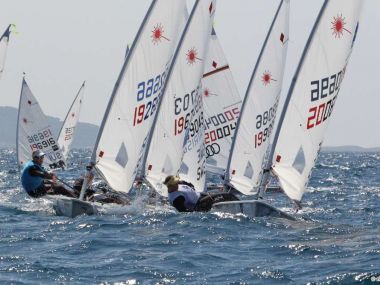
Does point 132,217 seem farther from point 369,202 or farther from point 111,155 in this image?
point 369,202

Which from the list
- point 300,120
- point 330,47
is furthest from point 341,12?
point 300,120

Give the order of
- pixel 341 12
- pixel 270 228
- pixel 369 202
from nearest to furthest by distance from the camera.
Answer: pixel 270 228, pixel 341 12, pixel 369 202

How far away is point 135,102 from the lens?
19.8 meters

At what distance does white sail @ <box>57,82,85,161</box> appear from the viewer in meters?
39.6

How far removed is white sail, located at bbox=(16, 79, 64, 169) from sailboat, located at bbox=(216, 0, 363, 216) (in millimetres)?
15486

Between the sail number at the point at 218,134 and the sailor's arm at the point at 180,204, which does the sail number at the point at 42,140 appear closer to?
the sail number at the point at 218,134

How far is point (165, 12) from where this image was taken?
2009 cm

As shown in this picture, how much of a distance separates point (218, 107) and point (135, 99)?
7766 mm

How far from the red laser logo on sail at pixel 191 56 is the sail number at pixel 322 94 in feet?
14.8

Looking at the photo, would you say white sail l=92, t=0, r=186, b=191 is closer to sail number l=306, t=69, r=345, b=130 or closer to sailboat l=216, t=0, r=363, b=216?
sailboat l=216, t=0, r=363, b=216

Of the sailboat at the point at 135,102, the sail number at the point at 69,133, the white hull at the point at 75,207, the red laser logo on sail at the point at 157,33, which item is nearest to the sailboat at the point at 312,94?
the white hull at the point at 75,207

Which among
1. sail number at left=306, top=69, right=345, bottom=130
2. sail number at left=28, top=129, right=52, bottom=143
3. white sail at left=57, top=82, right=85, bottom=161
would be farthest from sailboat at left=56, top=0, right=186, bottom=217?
white sail at left=57, top=82, right=85, bottom=161

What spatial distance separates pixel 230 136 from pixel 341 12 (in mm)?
10086

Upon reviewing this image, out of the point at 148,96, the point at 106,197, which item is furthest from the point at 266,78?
the point at 106,197
